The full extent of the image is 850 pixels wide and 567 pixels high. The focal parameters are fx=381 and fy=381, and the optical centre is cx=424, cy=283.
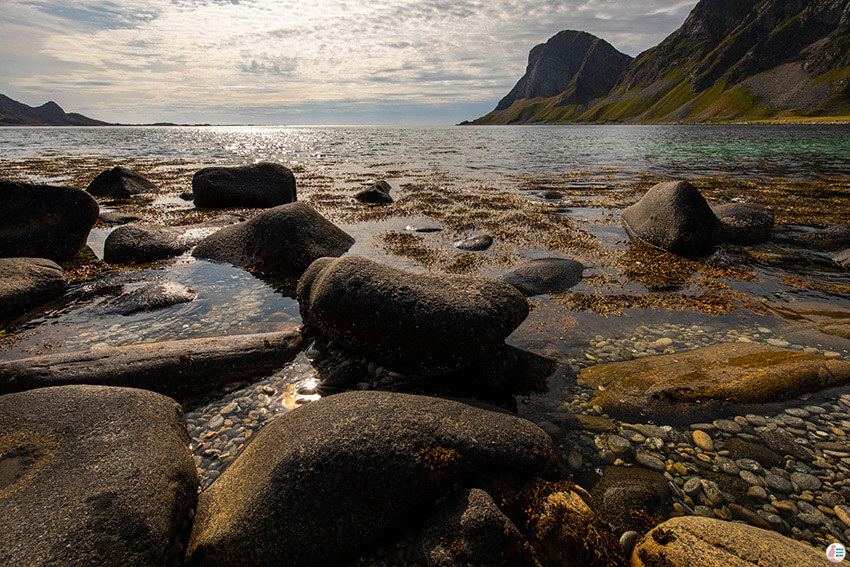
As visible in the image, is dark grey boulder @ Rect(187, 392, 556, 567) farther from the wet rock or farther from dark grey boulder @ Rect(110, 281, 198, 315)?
dark grey boulder @ Rect(110, 281, 198, 315)

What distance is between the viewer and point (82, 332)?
739 cm

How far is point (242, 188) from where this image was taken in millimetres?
19422

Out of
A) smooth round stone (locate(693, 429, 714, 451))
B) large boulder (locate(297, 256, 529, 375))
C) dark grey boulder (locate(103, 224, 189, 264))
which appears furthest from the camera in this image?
dark grey boulder (locate(103, 224, 189, 264))

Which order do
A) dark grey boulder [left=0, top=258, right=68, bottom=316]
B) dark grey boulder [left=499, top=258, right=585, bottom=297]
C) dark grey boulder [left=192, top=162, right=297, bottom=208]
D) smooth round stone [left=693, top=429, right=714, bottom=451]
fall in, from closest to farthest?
smooth round stone [left=693, top=429, right=714, bottom=451] → dark grey boulder [left=0, top=258, right=68, bottom=316] → dark grey boulder [left=499, top=258, right=585, bottom=297] → dark grey boulder [left=192, top=162, right=297, bottom=208]

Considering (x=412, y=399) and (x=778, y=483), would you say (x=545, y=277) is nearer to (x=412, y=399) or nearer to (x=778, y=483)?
(x=778, y=483)

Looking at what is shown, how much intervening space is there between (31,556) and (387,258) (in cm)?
976

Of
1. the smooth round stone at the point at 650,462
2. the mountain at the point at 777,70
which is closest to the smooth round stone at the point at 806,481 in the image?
the smooth round stone at the point at 650,462

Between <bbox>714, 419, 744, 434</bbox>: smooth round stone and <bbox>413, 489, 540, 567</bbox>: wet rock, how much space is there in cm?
332

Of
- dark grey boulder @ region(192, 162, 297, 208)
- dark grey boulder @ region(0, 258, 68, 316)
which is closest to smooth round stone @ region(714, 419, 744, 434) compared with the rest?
dark grey boulder @ region(0, 258, 68, 316)

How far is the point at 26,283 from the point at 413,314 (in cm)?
920

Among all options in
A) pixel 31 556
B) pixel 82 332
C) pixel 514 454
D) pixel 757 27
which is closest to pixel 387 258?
pixel 82 332

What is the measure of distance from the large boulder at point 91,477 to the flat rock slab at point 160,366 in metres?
1.04

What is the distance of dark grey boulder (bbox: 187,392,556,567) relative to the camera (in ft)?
11.3

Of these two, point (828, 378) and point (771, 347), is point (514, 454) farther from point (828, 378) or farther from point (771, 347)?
point (771, 347)
